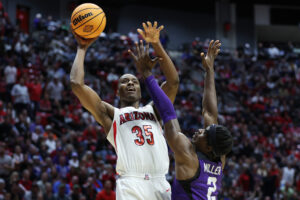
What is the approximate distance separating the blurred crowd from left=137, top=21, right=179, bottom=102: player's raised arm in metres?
4.66

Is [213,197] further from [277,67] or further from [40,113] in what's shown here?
A: [277,67]

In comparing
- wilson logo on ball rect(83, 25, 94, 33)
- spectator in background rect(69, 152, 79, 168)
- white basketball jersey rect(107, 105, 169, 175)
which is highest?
wilson logo on ball rect(83, 25, 94, 33)

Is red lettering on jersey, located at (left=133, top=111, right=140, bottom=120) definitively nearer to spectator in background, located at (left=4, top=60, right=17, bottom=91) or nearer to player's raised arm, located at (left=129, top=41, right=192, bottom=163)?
player's raised arm, located at (left=129, top=41, right=192, bottom=163)

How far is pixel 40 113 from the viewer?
42.1 feet

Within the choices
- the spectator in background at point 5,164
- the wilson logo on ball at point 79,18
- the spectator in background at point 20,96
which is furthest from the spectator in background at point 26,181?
the wilson logo on ball at point 79,18

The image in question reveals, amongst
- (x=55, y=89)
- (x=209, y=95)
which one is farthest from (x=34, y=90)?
(x=209, y=95)

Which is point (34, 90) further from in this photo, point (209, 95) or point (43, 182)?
point (209, 95)

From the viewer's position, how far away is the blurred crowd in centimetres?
1063

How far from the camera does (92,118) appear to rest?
44.6ft

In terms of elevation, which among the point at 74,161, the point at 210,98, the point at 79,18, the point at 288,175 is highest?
the point at 79,18

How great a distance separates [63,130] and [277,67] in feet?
44.3

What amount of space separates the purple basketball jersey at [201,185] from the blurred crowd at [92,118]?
17.3ft

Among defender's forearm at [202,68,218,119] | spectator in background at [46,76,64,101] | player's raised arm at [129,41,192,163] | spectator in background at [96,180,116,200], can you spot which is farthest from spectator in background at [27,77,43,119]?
player's raised arm at [129,41,192,163]

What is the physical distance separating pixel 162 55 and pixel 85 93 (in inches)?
32.8
